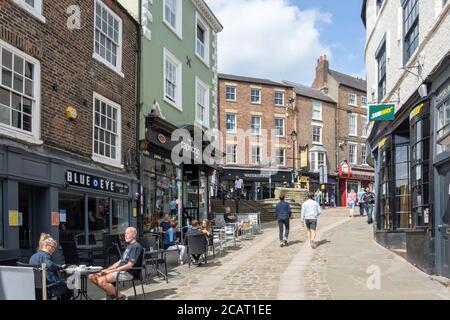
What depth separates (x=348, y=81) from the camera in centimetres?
4806

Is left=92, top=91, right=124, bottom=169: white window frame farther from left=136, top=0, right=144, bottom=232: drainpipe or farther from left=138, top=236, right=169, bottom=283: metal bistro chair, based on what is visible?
left=138, top=236, right=169, bottom=283: metal bistro chair

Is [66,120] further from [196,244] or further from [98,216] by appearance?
[196,244]

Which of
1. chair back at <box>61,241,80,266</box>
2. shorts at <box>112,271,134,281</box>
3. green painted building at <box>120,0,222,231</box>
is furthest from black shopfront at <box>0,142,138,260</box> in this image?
green painted building at <box>120,0,222,231</box>

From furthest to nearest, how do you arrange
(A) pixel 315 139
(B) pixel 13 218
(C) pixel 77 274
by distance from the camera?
(A) pixel 315 139
(B) pixel 13 218
(C) pixel 77 274

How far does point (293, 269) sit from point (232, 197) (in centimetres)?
1778

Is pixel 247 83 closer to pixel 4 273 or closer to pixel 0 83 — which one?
pixel 0 83

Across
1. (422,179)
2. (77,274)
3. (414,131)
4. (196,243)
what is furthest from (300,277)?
(77,274)

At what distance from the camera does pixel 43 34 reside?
10773 mm

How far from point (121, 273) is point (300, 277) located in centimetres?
410

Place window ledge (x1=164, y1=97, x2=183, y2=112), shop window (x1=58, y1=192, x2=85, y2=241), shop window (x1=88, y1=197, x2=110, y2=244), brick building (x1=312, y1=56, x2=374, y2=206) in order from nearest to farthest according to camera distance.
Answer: shop window (x1=58, y1=192, x2=85, y2=241), shop window (x1=88, y1=197, x2=110, y2=244), window ledge (x1=164, y1=97, x2=183, y2=112), brick building (x1=312, y1=56, x2=374, y2=206)

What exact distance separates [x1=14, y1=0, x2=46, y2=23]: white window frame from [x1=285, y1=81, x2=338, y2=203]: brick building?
33.0 meters

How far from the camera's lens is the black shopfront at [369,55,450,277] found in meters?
10.1

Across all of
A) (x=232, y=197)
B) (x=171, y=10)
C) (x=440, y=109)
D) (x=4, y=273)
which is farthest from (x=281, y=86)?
(x=4, y=273)

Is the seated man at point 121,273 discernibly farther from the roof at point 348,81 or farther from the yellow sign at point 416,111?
the roof at point 348,81
